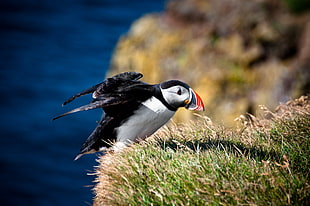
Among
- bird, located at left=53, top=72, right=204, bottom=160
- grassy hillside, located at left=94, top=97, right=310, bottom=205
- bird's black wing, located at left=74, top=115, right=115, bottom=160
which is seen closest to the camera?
grassy hillside, located at left=94, top=97, right=310, bottom=205

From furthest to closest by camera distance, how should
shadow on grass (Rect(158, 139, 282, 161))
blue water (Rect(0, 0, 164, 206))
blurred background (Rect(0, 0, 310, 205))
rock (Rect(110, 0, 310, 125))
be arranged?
1. blue water (Rect(0, 0, 164, 206))
2. blurred background (Rect(0, 0, 310, 205))
3. rock (Rect(110, 0, 310, 125))
4. shadow on grass (Rect(158, 139, 282, 161))

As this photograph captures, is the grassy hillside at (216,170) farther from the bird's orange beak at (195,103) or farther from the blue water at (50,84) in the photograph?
the blue water at (50,84)

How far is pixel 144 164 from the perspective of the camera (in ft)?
13.7

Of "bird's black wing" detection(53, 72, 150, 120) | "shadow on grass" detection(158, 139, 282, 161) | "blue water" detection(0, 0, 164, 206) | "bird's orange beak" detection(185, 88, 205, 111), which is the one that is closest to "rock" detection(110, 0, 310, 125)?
"blue water" detection(0, 0, 164, 206)

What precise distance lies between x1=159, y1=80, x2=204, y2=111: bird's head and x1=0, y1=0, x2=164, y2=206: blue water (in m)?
11.4

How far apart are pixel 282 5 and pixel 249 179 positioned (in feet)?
42.5

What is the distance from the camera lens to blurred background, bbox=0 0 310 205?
12984 millimetres

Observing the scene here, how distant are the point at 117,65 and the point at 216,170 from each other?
42.7ft

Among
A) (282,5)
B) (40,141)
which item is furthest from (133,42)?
(40,141)

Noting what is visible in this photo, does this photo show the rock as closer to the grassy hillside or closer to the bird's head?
the grassy hillside

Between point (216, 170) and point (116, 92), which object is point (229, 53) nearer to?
point (116, 92)

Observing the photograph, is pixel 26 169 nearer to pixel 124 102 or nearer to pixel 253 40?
pixel 253 40

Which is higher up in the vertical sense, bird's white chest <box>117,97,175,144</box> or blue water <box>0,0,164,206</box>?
blue water <box>0,0,164,206</box>

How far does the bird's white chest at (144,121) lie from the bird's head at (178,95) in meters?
0.11
